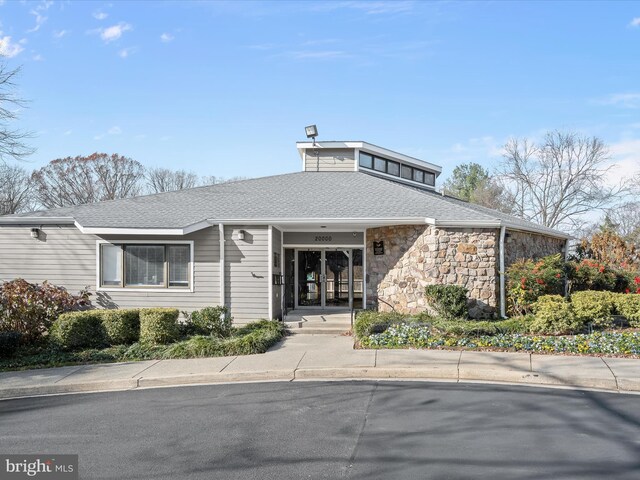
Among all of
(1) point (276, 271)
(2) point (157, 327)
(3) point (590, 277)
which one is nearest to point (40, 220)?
(2) point (157, 327)

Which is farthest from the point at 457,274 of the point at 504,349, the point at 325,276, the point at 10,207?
the point at 10,207

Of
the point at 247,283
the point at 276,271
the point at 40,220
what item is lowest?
the point at 247,283

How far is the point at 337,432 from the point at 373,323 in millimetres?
5937

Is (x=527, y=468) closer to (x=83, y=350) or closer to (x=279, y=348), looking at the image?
(x=279, y=348)

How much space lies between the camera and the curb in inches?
320

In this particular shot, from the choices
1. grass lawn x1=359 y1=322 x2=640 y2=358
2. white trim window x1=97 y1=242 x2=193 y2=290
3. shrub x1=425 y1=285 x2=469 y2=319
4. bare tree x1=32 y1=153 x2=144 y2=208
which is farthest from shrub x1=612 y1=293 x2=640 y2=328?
bare tree x1=32 y1=153 x2=144 y2=208

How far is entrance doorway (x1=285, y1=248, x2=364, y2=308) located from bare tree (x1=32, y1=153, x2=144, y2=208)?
3361cm

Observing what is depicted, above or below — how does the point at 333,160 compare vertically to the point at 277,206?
above

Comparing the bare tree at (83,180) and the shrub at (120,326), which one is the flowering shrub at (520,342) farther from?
the bare tree at (83,180)

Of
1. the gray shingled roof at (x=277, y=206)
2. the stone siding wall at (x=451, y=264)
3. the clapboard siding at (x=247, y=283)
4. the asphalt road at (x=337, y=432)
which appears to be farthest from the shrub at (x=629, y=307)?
the clapboard siding at (x=247, y=283)

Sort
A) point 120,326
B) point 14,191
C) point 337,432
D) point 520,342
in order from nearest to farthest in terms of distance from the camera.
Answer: point 337,432, point 520,342, point 120,326, point 14,191

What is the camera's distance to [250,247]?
13.8m

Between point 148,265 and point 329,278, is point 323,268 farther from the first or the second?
point 148,265

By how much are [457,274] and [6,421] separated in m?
10.2
